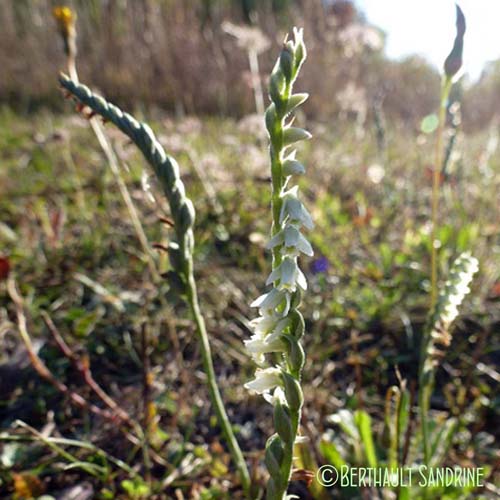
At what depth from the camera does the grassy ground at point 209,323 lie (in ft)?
4.79

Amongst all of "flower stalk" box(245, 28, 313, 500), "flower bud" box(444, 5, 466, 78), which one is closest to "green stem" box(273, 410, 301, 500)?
"flower stalk" box(245, 28, 313, 500)

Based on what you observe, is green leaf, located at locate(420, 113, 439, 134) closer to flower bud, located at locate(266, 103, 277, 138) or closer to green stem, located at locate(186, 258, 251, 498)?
green stem, located at locate(186, 258, 251, 498)

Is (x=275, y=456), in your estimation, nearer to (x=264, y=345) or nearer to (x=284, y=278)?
(x=264, y=345)

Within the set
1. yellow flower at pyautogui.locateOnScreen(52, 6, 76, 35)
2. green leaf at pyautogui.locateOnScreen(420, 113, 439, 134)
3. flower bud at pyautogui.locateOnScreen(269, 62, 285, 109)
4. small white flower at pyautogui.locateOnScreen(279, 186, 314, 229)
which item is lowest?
small white flower at pyautogui.locateOnScreen(279, 186, 314, 229)

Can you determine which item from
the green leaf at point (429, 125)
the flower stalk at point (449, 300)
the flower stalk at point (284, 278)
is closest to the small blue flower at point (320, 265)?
the green leaf at point (429, 125)

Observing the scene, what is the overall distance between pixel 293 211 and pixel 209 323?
138 cm

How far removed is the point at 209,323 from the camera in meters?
1.98

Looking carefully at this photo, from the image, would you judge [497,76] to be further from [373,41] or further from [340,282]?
[340,282]

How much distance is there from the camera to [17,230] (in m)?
2.81

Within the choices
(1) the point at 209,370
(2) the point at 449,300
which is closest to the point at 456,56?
(2) the point at 449,300

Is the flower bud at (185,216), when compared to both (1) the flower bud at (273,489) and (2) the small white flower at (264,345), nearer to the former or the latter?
(2) the small white flower at (264,345)

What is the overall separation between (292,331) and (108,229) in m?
1.99

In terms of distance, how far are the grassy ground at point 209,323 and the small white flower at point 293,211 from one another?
0.42m

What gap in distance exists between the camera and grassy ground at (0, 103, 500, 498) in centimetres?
146
